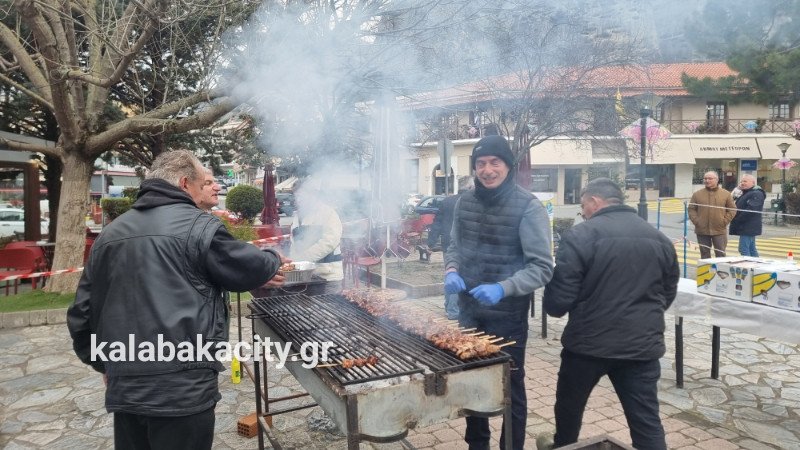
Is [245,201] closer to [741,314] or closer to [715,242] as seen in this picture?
[715,242]

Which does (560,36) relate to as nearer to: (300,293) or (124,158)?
(300,293)

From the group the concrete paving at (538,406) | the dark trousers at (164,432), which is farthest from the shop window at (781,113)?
the dark trousers at (164,432)

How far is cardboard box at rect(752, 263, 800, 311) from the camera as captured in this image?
3.58 metres

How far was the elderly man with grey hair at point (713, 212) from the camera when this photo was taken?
8.74 metres

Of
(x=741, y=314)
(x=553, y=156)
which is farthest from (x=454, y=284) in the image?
(x=553, y=156)

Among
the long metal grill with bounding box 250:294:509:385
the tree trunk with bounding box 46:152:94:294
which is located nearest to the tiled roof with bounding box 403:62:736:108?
the tree trunk with bounding box 46:152:94:294

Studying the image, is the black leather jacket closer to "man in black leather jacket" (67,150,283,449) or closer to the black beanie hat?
"man in black leather jacket" (67,150,283,449)

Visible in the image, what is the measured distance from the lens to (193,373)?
2146 millimetres

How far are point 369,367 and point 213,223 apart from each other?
3.14 feet

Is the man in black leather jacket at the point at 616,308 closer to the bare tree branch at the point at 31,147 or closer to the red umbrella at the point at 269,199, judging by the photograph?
the bare tree branch at the point at 31,147

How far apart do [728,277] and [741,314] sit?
12.3 inches

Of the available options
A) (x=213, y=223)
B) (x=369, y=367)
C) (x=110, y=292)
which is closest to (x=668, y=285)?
(x=369, y=367)

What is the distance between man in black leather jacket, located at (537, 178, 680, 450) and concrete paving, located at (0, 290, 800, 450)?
111 cm

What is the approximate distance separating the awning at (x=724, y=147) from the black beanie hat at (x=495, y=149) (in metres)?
35.2
